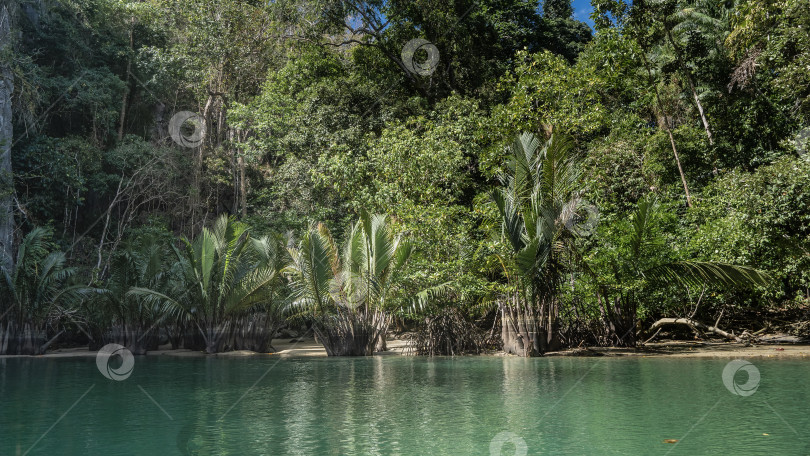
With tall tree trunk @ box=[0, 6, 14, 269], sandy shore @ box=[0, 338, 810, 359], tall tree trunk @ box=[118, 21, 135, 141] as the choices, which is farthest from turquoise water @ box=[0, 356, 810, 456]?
tall tree trunk @ box=[118, 21, 135, 141]

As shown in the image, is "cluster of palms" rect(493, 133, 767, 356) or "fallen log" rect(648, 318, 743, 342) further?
"fallen log" rect(648, 318, 743, 342)

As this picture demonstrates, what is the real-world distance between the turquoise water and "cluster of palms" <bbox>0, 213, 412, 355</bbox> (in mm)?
3427

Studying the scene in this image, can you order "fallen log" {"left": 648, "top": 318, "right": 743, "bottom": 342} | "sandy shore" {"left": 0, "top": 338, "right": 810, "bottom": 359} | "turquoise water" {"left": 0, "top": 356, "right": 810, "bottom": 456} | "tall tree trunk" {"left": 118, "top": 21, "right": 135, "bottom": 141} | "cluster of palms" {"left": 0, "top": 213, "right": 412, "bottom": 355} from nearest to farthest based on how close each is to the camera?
"turquoise water" {"left": 0, "top": 356, "right": 810, "bottom": 456} < "sandy shore" {"left": 0, "top": 338, "right": 810, "bottom": 359} < "cluster of palms" {"left": 0, "top": 213, "right": 412, "bottom": 355} < "fallen log" {"left": 648, "top": 318, "right": 743, "bottom": 342} < "tall tree trunk" {"left": 118, "top": 21, "right": 135, "bottom": 141}

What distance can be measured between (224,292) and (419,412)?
9599 mm

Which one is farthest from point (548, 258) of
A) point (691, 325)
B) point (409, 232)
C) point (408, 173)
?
point (408, 173)

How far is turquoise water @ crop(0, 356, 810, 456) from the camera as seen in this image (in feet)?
14.6

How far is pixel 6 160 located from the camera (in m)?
18.9

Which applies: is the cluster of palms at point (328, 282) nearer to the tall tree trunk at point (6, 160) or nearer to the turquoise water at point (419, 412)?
the tall tree trunk at point (6, 160)

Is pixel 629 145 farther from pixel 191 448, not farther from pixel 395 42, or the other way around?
pixel 191 448

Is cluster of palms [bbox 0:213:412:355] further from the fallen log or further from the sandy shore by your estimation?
the fallen log

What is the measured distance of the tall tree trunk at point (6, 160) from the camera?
56.6 ft

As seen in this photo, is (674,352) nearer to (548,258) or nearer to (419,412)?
(548,258)

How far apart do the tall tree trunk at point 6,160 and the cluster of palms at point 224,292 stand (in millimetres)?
2007

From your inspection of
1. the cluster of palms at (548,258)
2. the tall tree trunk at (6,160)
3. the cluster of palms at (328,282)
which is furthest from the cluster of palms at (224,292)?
the cluster of palms at (548,258)
